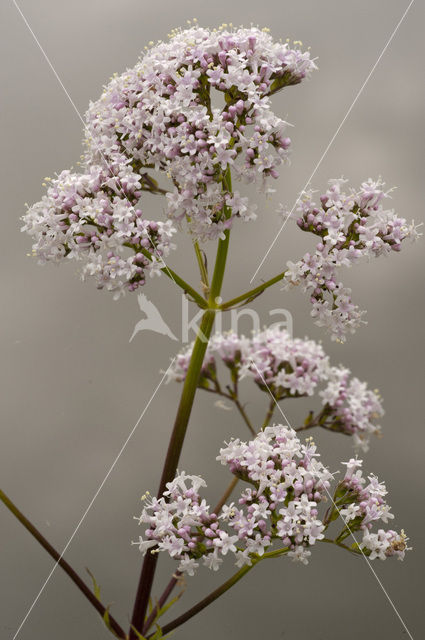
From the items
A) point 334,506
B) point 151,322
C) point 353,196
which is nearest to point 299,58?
point 353,196

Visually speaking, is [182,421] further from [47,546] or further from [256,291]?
[47,546]

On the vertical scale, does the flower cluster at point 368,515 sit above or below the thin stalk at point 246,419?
below

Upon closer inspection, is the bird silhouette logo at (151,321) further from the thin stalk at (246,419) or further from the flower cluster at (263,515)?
the flower cluster at (263,515)

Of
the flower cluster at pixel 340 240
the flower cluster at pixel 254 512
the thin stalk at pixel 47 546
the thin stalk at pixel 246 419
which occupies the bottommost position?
the thin stalk at pixel 47 546

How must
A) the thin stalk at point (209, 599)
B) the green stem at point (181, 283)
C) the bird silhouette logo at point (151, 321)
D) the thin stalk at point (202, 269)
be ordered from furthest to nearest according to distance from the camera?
the bird silhouette logo at point (151, 321) < the thin stalk at point (202, 269) < the green stem at point (181, 283) < the thin stalk at point (209, 599)

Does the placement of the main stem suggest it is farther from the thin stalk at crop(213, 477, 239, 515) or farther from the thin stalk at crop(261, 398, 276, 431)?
the thin stalk at crop(261, 398, 276, 431)

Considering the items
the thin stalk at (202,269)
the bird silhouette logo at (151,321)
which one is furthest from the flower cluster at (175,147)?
the bird silhouette logo at (151,321)
